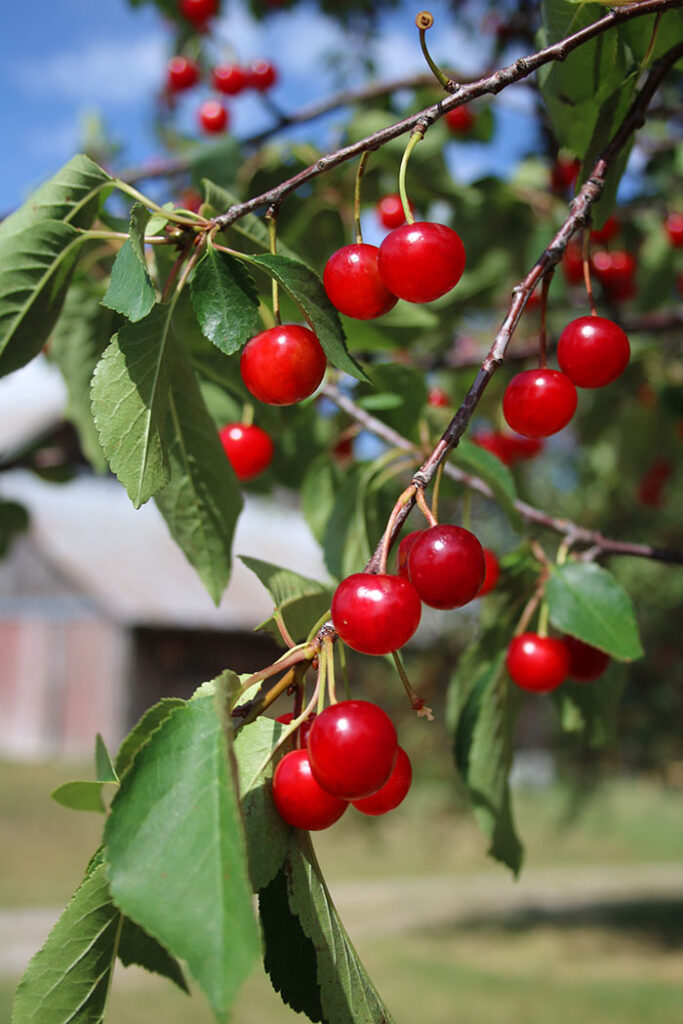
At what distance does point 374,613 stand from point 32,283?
74 cm

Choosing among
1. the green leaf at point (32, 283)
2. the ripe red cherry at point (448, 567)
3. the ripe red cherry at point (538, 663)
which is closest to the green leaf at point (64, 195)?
the green leaf at point (32, 283)

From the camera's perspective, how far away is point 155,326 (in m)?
1.14

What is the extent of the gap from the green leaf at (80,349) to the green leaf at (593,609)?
932 mm

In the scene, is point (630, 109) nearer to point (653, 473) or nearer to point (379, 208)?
point (379, 208)

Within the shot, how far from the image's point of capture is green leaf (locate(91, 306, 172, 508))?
106 centimetres

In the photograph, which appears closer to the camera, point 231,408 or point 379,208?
point 231,408

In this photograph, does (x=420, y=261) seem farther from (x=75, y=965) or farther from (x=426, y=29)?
(x=75, y=965)

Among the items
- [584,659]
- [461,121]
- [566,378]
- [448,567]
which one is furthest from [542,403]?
[461,121]

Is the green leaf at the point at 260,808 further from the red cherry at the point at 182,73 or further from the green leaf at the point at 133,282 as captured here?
A: the red cherry at the point at 182,73

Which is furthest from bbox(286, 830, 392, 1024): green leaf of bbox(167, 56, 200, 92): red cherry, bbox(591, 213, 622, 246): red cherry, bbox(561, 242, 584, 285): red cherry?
bbox(167, 56, 200, 92): red cherry

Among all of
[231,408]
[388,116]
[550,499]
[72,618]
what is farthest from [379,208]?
[72,618]

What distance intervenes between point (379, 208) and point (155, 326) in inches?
79.5

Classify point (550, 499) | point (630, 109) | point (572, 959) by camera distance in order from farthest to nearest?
A: point (572, 959) → point (550, 499) → point (630, 109)

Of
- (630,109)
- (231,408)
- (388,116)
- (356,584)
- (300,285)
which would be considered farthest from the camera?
(388,116)
